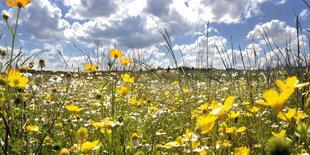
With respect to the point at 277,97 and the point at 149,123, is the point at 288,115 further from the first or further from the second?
the point at 149,123

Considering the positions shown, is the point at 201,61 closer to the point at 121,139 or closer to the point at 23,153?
the point at 121,139

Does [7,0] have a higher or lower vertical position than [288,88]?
higher

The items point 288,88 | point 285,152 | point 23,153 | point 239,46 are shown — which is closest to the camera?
point 285,152

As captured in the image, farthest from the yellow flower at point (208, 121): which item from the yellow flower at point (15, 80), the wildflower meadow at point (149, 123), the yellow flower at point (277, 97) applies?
the yellow flower at point (15, 80)

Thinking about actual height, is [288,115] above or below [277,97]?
below

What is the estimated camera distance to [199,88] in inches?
164

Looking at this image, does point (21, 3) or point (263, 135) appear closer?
point (21, 3)

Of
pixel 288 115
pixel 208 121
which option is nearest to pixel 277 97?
pixel 208 121

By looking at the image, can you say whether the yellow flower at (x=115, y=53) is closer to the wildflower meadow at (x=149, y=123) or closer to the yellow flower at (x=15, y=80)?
the wildflower meadow at (x=149, y=123)

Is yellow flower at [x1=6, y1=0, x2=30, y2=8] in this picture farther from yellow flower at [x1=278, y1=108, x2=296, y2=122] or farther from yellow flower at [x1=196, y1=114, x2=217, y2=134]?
yellow flower at [x1=278, y1=108, x2=296, y2=122]

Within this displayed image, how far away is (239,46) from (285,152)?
2324 millimetres

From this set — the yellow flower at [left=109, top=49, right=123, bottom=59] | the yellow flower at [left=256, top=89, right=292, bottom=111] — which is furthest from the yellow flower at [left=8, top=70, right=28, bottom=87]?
the yellow flower at [left=256, top=89, right=292, bottom=111]

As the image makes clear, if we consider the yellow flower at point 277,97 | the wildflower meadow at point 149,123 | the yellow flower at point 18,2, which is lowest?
the wildflower meadow at point 149,123

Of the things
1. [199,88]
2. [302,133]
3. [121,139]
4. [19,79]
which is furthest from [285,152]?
[199,88]
